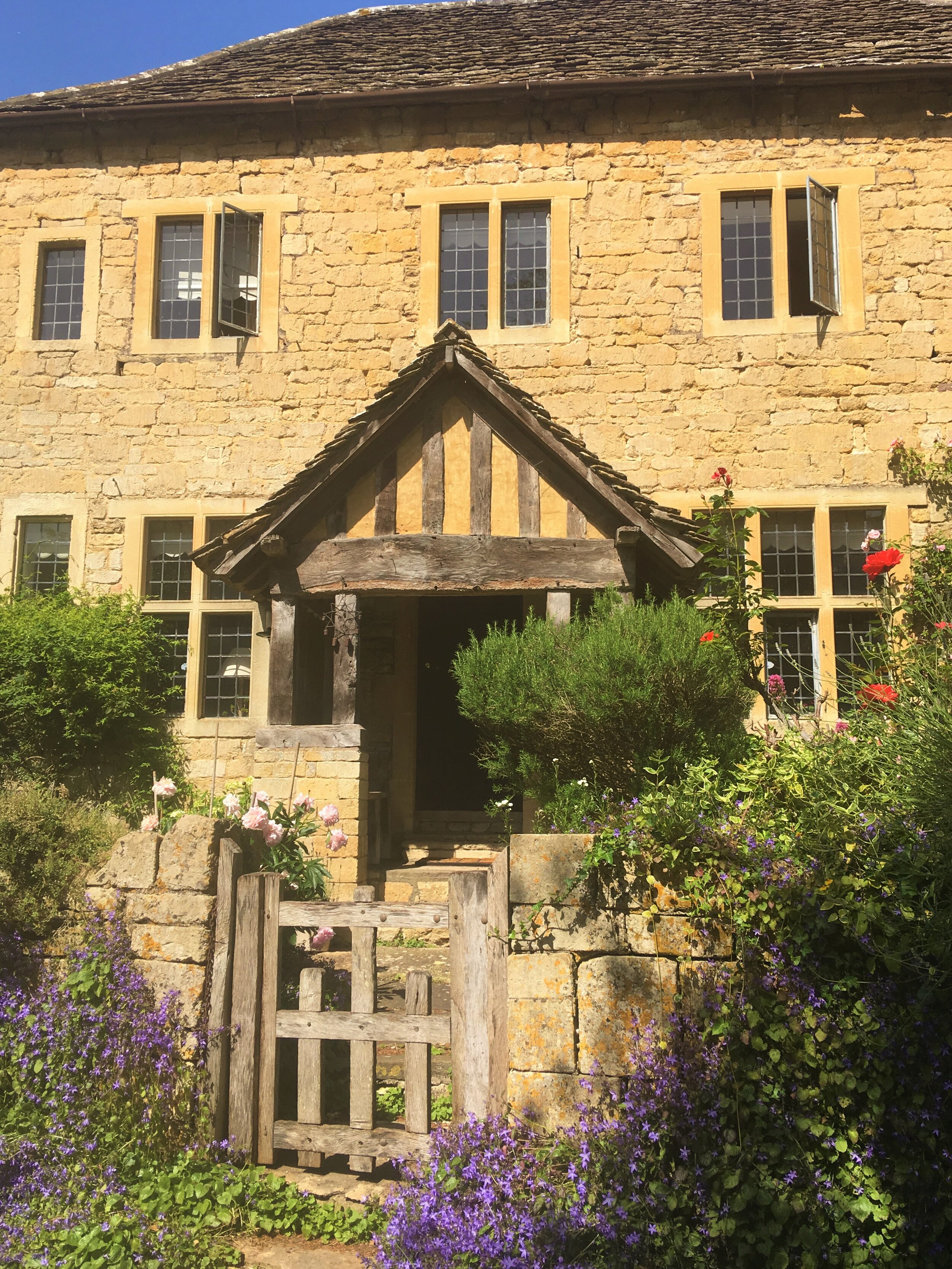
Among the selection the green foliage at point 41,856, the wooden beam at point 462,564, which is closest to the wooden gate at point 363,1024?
the green foliage at point 41,856

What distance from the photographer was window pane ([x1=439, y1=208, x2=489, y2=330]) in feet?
34.3

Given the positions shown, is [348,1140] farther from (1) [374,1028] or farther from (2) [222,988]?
(2) [222,988]

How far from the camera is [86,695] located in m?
9.32

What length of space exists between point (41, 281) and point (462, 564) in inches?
264

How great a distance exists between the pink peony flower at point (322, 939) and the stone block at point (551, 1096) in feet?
4.07

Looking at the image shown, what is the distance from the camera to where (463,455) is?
7703mm

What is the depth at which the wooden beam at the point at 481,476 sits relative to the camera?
25.0 feet

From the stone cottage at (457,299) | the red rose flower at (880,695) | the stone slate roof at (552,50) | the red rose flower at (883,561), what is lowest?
the red rose flower at (880,695)

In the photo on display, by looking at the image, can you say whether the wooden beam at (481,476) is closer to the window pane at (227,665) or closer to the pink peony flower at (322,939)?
the window pane at (227,665)

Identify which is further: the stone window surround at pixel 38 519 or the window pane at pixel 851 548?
the stone window surround at pixel 38 519

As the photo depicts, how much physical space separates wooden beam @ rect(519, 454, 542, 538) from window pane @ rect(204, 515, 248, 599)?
375 cm

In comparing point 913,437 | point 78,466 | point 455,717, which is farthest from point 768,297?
point 78,466

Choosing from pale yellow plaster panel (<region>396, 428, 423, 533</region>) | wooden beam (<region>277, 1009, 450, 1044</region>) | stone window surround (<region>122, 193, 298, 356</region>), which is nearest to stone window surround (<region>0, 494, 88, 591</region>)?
stone window surround (<region>122, 193, 298, 356</region>)

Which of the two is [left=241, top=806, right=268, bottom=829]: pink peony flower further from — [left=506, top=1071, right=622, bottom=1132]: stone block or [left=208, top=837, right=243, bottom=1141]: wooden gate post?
[left=506, top=1071, right=622, bottom=1132]: stone block
